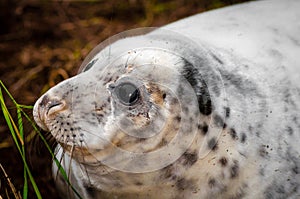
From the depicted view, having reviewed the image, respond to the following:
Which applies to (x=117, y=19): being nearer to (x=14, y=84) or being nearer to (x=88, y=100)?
(x=14, y=84)

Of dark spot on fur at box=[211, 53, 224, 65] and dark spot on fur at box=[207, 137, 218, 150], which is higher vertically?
dark spot on fur at box=[211, 53, 224, 65]

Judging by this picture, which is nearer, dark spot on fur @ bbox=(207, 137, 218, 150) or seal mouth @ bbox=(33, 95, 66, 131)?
seal mouth @ bbox=(33, 95, 66, 131)

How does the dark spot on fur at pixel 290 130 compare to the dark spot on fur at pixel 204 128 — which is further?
the dark spot on fur at pixel 290 130

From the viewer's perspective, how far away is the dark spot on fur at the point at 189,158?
1932mm

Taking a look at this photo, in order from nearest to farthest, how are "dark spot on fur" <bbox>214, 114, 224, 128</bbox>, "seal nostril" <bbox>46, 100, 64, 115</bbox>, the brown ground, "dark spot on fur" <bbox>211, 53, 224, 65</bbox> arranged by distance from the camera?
"seal nostril" <bbox>46, 100, 64, 115</bbox>
"dark spot on fur" <bbox>214, 114, 224, 128</bbox>
"dark spot on fur" <bbox>211, 53, 224, 65</bbox>
the brown ground

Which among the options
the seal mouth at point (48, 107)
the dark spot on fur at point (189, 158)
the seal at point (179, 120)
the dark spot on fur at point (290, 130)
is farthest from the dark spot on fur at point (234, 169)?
the seal mouth at point (48, 107)

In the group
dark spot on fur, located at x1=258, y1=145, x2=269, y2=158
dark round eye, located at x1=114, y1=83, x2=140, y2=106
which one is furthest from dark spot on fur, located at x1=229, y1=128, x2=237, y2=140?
dark round eye, located at x1=114, y1=83, x2=140, y2=106

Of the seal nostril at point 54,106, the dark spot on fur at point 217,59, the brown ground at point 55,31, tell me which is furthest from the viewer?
the brown ground at point 55,31

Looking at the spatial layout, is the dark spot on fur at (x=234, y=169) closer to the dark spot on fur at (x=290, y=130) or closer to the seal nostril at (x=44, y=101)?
the dark spot on fur at (x=290, y=130)

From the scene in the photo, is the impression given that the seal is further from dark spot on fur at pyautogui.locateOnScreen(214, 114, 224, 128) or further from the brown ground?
the brown ground

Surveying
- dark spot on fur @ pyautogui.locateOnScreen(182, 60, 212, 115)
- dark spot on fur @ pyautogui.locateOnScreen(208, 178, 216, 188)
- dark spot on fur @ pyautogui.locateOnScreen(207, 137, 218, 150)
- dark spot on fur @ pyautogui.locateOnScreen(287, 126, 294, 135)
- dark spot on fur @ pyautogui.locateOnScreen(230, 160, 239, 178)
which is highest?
dark spot on fur @ pyautogui.locateOnScreen(182, 60, 212, 115)

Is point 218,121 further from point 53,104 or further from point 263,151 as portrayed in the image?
point 53,104

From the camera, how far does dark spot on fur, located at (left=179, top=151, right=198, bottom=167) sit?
6.34ft

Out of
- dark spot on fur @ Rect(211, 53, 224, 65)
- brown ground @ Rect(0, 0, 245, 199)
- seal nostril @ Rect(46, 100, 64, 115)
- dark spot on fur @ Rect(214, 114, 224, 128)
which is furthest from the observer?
brown ground @ Rect(0, 0, 245, 199)
